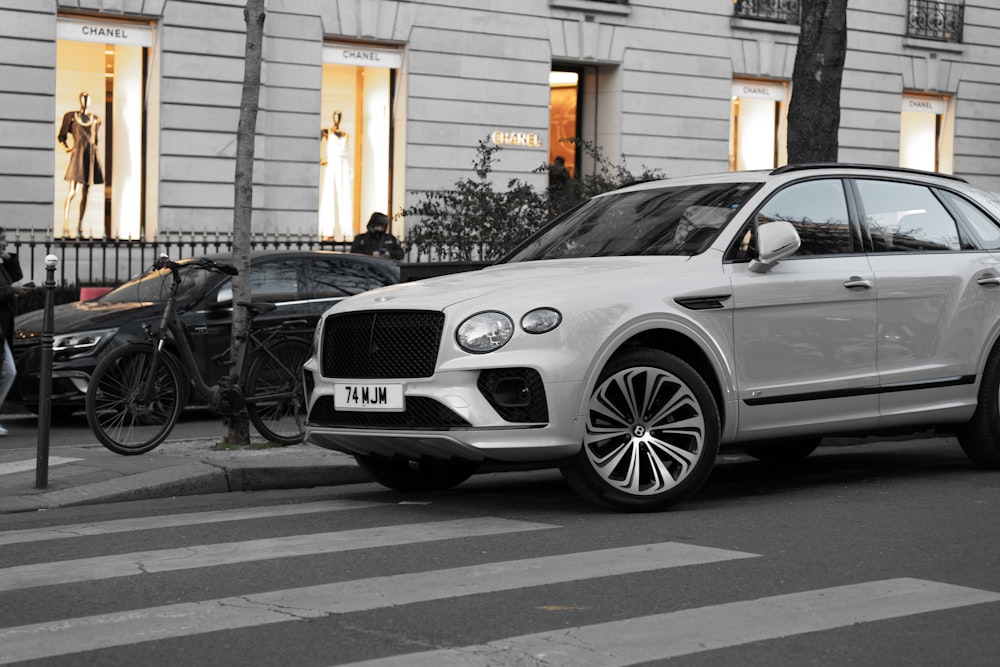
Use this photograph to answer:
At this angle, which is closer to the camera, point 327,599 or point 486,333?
point 327,599

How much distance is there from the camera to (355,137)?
24219 millimetres

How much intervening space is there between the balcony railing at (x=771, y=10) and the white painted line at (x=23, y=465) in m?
21.0

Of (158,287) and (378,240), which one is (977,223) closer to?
(158,287)

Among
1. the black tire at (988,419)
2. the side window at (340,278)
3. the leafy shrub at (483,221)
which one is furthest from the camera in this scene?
the leafy shrub at (483,221)

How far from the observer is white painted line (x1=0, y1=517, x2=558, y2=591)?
579 cm

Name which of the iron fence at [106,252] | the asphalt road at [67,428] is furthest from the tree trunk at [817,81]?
the iron fence at [106,252]

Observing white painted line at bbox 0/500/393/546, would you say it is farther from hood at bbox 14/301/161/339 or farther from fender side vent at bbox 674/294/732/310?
hood at bbox 14/301/161/339

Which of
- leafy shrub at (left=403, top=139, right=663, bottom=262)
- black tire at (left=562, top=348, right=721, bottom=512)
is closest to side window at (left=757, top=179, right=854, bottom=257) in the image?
black tire at (left=562, top=348, right=721, bottom=512)

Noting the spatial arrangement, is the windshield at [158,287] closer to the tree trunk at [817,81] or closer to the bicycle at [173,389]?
the bicycle at [173,389]

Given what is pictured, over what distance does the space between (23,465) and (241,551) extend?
3813mm

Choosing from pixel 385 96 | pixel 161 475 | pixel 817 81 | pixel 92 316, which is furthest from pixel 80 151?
pixel 161 475

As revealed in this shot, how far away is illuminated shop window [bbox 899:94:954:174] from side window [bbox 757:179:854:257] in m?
23.5

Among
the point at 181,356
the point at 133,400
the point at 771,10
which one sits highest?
the point at 771,10

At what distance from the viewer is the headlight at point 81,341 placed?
41.8 feet
